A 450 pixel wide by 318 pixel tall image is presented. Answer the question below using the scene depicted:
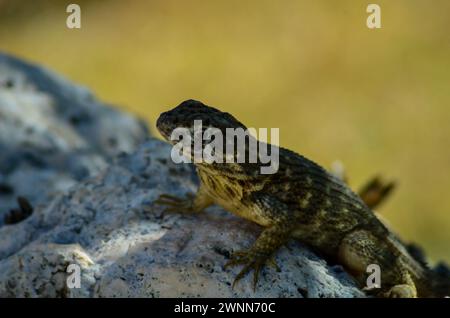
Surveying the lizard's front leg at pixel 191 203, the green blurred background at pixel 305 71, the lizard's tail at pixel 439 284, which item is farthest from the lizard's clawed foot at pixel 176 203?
the green blurred background at pixel 305 71

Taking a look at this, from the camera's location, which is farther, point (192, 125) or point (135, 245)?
point (135, 245)

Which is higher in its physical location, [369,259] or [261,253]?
[261,253]

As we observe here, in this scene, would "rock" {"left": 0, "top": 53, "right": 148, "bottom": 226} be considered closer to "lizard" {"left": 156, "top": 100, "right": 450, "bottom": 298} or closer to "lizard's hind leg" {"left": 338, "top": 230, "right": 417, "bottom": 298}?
"lizard" {"left": 156, "top": 100, "right": 450, "bottom": 298}

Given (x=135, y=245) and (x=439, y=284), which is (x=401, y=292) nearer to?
(x=439, y=284)

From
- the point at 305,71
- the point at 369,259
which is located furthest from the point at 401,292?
the point at 305,71

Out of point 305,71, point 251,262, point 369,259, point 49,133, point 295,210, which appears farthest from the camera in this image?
point 305,71

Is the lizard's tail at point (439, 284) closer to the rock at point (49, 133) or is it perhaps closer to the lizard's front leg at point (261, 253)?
the lizard's front leg at point (261, 253)

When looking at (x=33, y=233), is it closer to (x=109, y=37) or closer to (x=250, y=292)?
(x=250, y=292)
